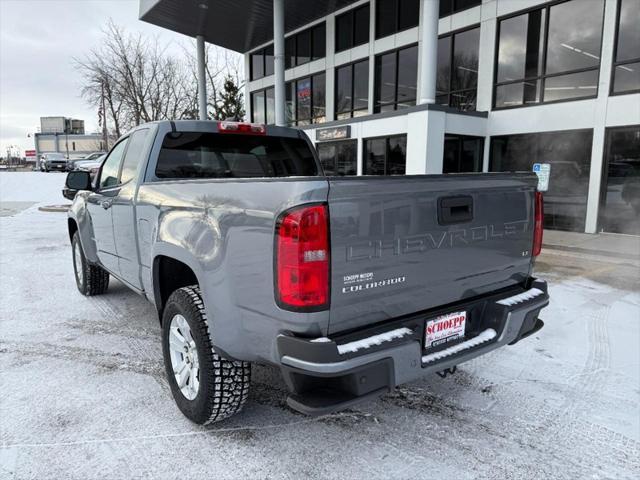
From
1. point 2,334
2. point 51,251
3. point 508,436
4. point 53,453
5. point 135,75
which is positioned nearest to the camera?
point 53,453

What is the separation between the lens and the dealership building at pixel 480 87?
10258 millimetres

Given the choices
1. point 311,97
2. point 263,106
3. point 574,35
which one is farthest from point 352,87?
point 574,35

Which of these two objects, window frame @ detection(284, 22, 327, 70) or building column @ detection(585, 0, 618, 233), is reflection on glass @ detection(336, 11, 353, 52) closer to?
window frame @ detection(284, 22, 327, 70)

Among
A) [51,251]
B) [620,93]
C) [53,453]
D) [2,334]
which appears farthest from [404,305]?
[620,93]

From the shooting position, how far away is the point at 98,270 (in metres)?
5.34

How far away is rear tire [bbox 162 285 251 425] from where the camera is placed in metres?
2.51

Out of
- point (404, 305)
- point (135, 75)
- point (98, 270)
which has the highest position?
point (135, 75)

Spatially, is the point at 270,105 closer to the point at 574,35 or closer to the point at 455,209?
the point at 574,35

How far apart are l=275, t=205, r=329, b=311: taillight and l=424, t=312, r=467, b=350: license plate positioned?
2.34 ft

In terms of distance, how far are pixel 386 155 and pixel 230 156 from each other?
11144 mm

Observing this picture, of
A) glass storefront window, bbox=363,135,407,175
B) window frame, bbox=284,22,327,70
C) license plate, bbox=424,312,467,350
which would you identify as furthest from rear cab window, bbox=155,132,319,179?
window frame, bbox=284,22,327,70

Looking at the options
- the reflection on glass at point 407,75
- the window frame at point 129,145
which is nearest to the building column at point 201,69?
the reflection on glass at point 407,75

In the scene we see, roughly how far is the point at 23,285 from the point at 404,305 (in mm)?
5680

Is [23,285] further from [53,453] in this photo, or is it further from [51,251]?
[53,453]
